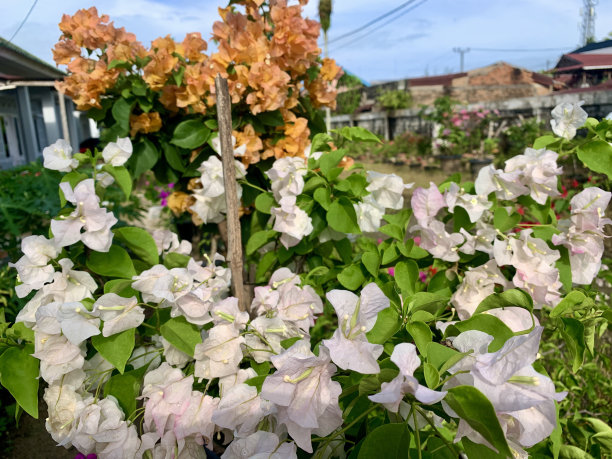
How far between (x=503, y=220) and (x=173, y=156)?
3.49ft

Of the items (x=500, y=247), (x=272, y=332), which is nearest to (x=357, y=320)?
(x=272, y=332)

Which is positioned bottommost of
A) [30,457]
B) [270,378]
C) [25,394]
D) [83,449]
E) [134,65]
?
[30,457]

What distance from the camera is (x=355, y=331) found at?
62cm

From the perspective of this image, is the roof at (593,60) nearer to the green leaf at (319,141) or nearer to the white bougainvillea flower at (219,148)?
the green leaf at (319,141)

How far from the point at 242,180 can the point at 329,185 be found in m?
0.31

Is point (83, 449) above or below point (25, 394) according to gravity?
below

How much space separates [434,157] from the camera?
376 inches

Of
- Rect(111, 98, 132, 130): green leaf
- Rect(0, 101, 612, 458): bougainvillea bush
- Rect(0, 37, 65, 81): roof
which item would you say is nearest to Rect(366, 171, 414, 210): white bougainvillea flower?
Rect(0, 101, 612, 458): bougainvillea bush

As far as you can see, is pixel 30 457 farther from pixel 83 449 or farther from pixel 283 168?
pixel 283 168

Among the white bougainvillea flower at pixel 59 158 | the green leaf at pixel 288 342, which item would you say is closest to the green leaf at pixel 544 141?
the green leaf at pixel 288 342

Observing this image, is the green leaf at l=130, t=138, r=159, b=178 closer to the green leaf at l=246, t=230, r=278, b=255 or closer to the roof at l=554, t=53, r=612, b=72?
the green leaf at l=246, t=230, r=278, b=255

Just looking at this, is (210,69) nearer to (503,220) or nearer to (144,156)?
(144,156)

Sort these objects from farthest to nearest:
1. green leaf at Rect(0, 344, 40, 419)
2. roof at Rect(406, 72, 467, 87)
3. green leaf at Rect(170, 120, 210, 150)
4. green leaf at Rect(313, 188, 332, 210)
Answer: roof at Rect(406, 72, 467, 87) → green leaf at Rect(170, 120, 210, 150) → green leaf at Rect(313, 188, 332, 210) → green leaf at Rect(0, 344, 40, 419)

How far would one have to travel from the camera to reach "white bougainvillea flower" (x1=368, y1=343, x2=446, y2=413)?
1.57 ft
